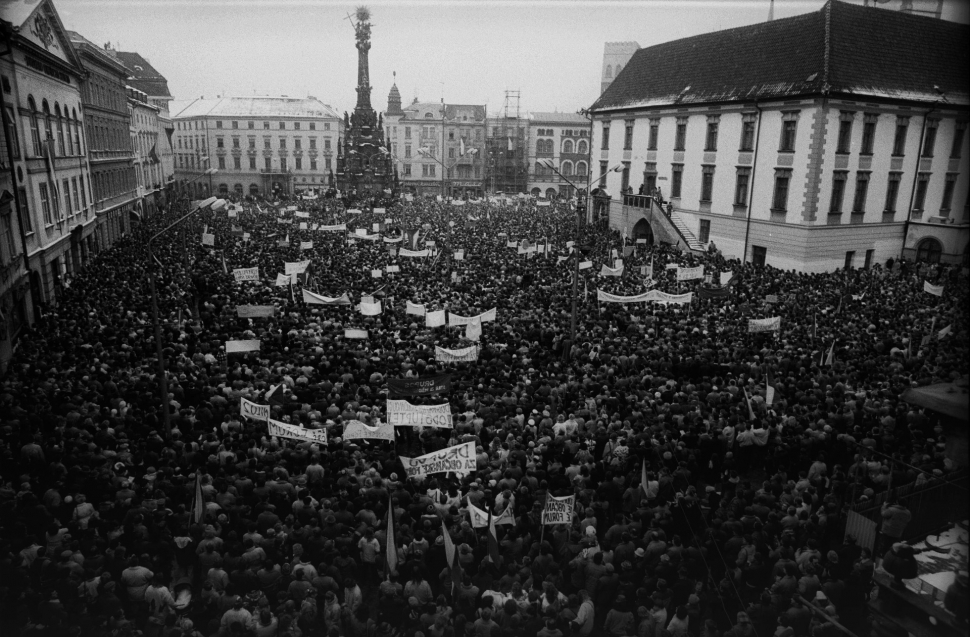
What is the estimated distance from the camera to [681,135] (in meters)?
42.5

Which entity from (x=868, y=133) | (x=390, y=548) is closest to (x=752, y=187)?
(x=868, y=133)

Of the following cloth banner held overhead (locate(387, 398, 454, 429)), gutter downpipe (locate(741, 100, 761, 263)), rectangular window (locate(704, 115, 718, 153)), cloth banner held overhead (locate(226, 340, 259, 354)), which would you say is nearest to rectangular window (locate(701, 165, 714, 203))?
rectangular window (locate(704, 115, 718, 153))

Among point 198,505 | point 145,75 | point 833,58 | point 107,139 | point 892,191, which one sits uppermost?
point 145,75

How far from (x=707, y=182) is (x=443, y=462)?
113ft

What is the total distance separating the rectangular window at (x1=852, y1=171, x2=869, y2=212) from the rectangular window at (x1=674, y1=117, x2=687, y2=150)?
10385mm

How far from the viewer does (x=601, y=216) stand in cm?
5047

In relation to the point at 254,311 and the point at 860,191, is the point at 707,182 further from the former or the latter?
the point at 254,311

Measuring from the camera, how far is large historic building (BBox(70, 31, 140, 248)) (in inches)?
1569

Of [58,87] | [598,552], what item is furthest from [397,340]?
[58,87]

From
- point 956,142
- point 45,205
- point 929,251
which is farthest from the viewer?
point 929,251

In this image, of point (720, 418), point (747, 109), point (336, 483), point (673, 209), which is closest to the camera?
point (336, 483)

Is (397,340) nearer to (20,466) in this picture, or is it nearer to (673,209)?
(20,466)

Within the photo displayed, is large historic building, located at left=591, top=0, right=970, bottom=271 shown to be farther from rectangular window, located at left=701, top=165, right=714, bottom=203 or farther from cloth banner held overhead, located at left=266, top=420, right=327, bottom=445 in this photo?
cloth banner held overhead, located at left=266, top=420, right=327, bottom=445

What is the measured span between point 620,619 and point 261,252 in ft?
94.9
